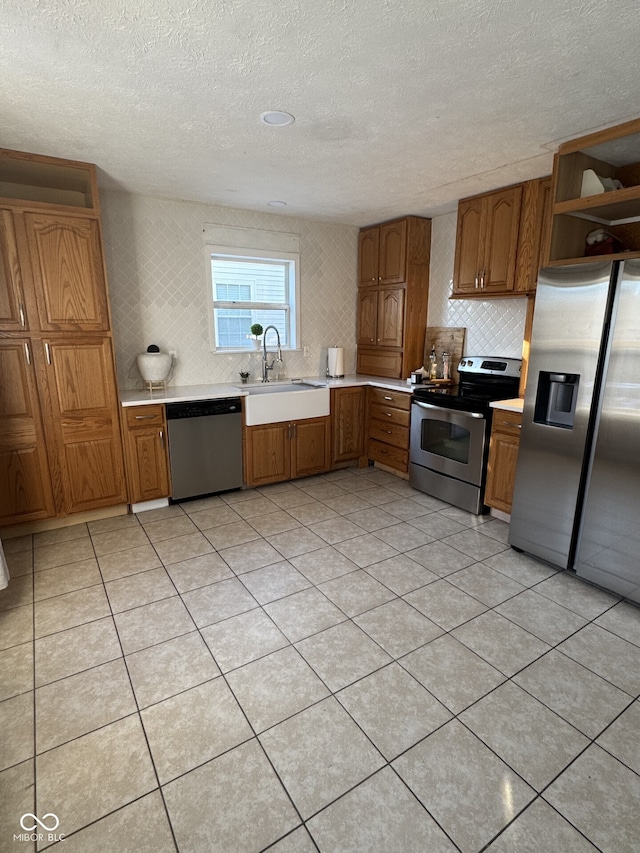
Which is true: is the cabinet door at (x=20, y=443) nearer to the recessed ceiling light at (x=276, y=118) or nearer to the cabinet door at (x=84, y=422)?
the cabinet door at (x=84, y=422)

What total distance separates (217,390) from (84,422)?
3.42 ft

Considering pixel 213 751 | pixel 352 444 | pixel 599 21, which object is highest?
pixel 599 21

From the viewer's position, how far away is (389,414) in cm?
413

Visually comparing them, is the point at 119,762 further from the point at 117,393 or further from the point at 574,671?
the point at 117,393

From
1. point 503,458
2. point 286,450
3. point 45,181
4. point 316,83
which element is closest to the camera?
point 316,83

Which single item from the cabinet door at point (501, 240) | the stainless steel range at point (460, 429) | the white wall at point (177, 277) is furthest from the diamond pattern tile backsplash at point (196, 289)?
the cabinet door at point (501, 240)

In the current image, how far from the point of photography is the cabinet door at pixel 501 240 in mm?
3160

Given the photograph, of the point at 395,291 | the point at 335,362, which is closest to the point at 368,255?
the point at 395,291

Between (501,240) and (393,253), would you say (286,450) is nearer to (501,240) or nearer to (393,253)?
(393,253)

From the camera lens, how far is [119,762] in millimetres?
1470

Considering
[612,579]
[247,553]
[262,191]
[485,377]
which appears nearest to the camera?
[612,579]

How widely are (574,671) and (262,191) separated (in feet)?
11.7

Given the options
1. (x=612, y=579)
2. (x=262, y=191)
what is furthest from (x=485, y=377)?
(x=262, y=191)

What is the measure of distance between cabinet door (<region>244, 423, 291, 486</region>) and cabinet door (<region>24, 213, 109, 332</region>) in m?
1.44
